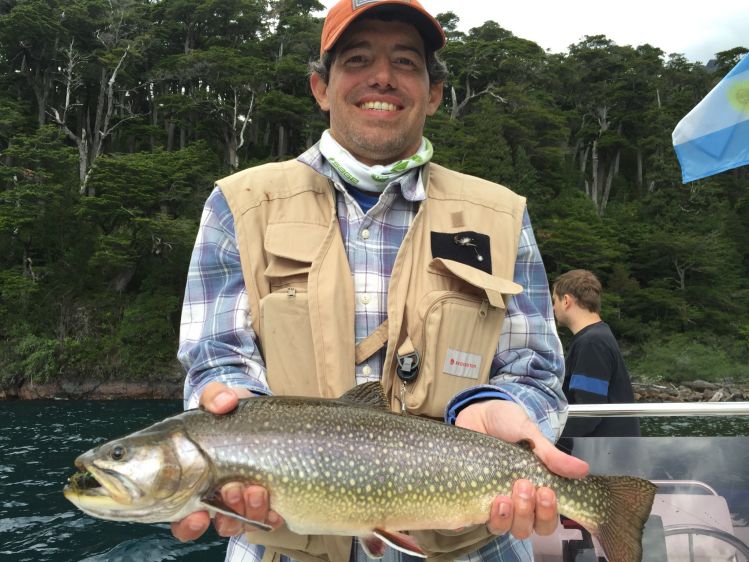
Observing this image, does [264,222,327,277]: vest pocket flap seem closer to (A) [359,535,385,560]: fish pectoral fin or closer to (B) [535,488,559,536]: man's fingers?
(A) [359,535,385,560]: fish pectoral fin

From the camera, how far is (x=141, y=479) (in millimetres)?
2127

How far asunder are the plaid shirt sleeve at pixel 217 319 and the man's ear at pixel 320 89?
715 millimetres

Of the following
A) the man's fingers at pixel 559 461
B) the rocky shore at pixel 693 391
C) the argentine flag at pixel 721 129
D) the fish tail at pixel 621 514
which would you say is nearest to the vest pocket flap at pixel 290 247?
the man's fingers at pixel 559 461

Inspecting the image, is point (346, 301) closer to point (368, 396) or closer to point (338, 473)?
point (368, 396)

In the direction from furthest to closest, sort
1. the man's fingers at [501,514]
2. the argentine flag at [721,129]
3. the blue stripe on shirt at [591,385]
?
1. the argentine flag at [721,129]
2. the blue stripe on shirt at [591,385]
3. the man's fingers at [501,514]

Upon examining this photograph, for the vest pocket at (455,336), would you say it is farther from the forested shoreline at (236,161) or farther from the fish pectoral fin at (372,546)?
the forested shoreline at (236,161)

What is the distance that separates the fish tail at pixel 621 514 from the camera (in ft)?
7.95

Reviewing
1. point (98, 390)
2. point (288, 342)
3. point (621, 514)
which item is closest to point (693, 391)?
point (98, 390)

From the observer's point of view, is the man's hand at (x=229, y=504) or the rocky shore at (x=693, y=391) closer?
the man's hand at (x=229, y=504)

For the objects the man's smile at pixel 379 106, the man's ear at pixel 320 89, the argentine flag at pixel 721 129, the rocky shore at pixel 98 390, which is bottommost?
the rocky shore at pixel 98 390

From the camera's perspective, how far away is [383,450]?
231cm

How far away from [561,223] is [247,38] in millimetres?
33174

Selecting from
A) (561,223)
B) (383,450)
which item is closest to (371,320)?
(383,450)

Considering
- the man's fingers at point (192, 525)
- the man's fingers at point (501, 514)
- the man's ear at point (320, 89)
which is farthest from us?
the man's ear at point (320, 89)
